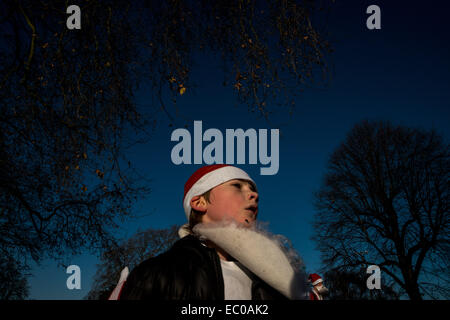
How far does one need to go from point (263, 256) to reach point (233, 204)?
0.43 metres

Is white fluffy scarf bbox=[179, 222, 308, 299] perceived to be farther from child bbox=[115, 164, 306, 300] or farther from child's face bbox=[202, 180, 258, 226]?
child's face bbox=[202, 180, 258, 226]

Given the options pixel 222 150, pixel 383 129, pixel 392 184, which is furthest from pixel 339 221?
pixel 222 150

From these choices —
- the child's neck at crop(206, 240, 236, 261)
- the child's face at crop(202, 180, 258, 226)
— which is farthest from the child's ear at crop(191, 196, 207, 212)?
the child's neck at crop(206, 240, 236, 261)

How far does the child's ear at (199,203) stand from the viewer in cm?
222

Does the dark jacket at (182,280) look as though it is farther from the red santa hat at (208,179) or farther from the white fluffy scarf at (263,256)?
the red santa hat at (208,179)

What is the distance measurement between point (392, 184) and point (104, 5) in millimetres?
12235

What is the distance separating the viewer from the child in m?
1.64

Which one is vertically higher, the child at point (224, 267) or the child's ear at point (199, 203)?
the child's ear at point (199, 203)

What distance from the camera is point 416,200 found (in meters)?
11.6

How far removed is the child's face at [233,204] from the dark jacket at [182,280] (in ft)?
0.89

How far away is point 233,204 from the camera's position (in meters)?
2.06

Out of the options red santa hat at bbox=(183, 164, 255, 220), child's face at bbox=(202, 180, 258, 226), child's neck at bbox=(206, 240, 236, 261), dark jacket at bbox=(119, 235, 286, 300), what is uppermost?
red santa hat at bbox=(183, 164, 255, 220)

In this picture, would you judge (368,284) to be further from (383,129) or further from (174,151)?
(174,151)

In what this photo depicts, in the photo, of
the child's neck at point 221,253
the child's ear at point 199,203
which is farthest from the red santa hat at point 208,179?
the child's neck at point 221,253
